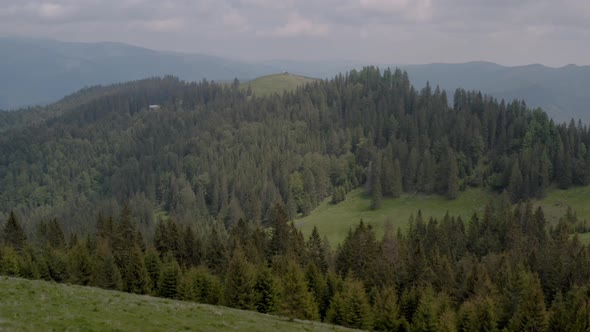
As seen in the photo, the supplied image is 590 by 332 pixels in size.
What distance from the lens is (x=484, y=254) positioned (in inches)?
3952

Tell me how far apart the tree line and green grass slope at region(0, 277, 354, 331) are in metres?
19.8

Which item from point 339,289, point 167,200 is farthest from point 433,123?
point 339,289

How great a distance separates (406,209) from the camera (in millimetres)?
151500

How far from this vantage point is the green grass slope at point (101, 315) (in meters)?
25.0

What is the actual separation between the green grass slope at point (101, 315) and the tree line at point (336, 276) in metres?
19.8

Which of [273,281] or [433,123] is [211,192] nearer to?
[433,123]

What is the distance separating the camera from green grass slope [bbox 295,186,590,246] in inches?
5344

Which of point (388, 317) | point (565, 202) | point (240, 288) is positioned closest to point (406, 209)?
point (565, 202)

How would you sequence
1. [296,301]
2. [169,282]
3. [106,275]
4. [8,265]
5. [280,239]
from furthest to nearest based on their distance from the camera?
[280,239], [169,282], [106,275], [8,265], [296,301]

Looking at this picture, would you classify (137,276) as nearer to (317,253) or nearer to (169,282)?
(169,282)

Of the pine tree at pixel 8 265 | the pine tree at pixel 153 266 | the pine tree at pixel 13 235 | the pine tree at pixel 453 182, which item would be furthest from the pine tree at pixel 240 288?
the pine tree at pixel 453 182

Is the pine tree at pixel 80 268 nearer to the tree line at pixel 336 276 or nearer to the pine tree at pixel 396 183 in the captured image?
the tree line at pixel 336 276

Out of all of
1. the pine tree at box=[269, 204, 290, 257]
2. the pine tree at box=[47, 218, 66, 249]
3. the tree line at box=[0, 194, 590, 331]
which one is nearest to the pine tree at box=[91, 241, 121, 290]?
the tree line at box=[0, 194, 590, 331]

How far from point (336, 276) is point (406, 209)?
8860 cm
